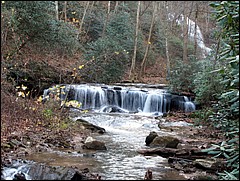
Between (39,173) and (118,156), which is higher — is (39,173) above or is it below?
above

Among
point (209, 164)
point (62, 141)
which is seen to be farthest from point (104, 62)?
point (209, 164)

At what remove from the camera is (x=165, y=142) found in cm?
819

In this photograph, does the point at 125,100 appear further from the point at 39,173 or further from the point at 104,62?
the point at 39,173

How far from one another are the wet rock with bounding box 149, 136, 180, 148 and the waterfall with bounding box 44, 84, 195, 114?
878 centimetres

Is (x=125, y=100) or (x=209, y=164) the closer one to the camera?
(x=209, y=164)

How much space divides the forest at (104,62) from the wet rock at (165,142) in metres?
0.81

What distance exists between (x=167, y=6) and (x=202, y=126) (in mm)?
26653

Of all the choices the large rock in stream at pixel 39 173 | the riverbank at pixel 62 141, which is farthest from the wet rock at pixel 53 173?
the riverbank at pixel 62 141

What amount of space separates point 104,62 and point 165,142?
11.6m

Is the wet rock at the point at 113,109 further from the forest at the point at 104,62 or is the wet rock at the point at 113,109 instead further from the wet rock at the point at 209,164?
the wet rock at the point at 209,164

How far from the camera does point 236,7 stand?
3799 millimetres

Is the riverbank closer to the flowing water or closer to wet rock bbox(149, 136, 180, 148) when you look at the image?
the flowing water

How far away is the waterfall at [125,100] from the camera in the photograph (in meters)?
17.1

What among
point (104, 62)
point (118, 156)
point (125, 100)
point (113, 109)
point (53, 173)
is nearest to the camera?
point (53, 173)
